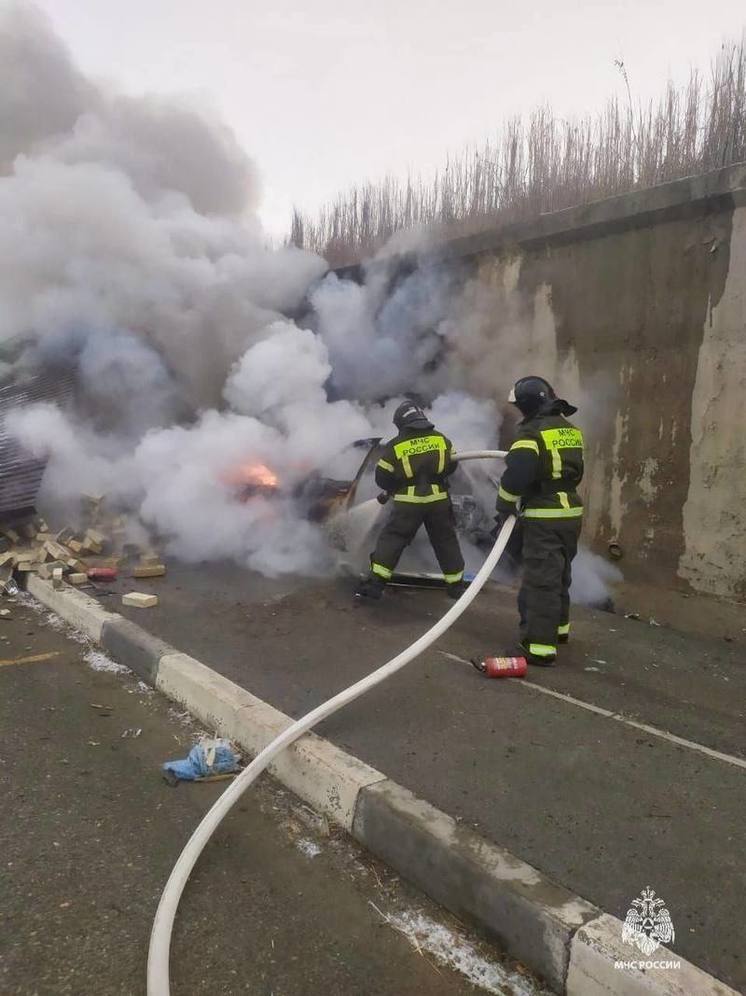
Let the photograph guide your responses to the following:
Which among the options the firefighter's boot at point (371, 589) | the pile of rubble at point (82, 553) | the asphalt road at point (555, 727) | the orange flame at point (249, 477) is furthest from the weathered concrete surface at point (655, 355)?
the pile of rubble at point (82, 553)

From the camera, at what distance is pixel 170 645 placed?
492 centimetres

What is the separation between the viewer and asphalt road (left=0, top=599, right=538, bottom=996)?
84.9 inches

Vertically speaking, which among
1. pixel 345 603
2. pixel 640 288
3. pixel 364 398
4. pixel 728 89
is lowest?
pixel 345 603

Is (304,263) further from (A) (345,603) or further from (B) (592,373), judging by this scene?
(A) (345,603)

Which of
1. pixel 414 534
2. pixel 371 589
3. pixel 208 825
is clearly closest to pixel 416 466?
pixel 414 534

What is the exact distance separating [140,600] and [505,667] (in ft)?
10.3

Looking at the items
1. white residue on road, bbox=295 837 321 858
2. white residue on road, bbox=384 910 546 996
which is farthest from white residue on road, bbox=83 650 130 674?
white residue on road, bbox=384 910 546 996

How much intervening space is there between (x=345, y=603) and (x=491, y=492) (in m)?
1.77

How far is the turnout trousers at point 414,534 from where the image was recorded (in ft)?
19.3

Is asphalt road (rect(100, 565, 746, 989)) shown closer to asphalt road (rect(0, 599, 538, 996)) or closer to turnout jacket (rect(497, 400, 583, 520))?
asphalt road (rect(0, 599, 538, 996))

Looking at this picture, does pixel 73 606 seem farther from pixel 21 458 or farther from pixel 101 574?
pixel 21 458

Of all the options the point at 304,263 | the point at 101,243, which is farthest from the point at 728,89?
the point at 101,243

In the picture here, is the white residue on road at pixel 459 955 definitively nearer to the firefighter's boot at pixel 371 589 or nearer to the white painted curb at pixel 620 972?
the white painted curb at pixel 620 972

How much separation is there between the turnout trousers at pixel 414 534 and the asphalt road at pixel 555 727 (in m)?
0.36
